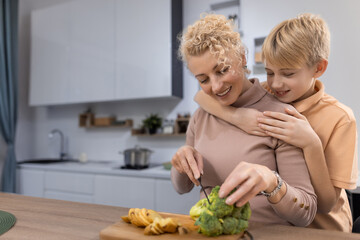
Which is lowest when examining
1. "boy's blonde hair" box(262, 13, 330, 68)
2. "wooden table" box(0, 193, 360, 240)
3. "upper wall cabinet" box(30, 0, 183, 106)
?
"wooden table" box(0, 193, 360, 240)

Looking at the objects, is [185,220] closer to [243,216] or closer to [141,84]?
[243,216]

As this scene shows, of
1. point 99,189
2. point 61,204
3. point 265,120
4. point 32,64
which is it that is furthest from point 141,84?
point 265,120

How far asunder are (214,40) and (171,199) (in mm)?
1775

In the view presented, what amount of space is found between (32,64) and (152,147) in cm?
187

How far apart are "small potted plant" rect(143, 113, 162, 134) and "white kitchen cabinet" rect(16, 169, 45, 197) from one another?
47.9 inches

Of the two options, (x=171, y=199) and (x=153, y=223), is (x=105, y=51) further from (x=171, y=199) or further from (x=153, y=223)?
(x=153, y=223)

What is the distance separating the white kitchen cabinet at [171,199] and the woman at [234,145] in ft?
4.34

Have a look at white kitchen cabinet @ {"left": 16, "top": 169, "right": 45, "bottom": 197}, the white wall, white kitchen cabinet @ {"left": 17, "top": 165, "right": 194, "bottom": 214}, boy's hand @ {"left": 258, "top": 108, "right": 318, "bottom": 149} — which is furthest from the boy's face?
white kitchen cabinet @ {"left": 16, "top": 169, "right": 45, "bottom": 197}

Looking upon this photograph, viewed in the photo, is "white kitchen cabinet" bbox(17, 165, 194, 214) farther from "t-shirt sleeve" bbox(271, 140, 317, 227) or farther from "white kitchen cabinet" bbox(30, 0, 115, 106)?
"t-shirt sleeve" bbox(271, 140, 317, 227)

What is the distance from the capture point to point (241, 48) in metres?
1.04

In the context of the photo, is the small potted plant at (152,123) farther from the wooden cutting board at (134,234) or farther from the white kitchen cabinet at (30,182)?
the wooden cutting board at (134,234)

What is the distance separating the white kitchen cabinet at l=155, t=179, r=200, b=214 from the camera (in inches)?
94.5

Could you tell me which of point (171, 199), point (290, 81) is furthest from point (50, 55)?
point (290, 81)

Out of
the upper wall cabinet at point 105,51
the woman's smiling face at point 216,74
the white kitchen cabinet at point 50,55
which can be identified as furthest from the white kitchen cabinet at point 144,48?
the woman's smiling face at point 216,74
